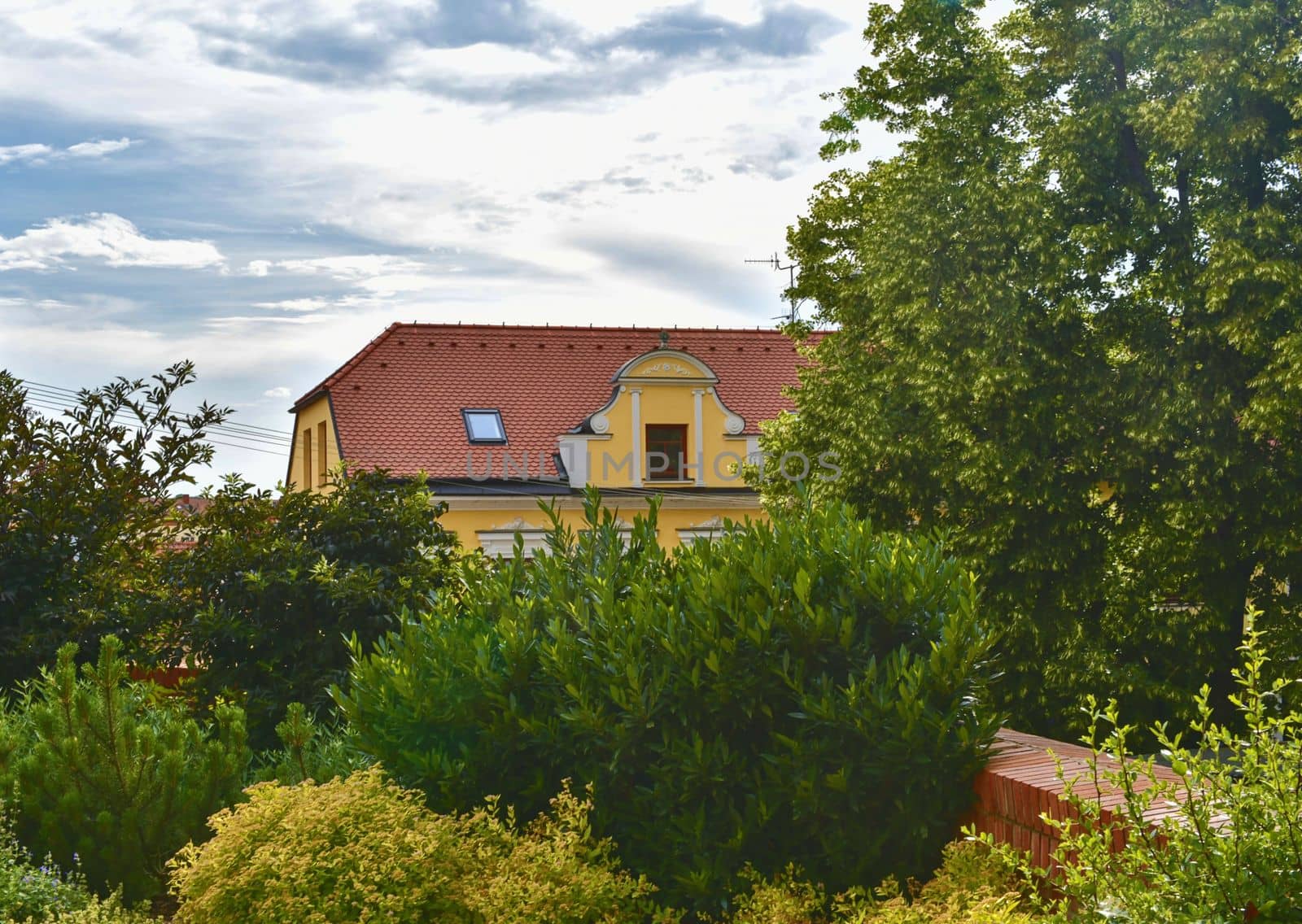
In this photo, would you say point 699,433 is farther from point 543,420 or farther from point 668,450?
point 543,420

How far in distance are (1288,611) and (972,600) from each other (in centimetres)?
1273

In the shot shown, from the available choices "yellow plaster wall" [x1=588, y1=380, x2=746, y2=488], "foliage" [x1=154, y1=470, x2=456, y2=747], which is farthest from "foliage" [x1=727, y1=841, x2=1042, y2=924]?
"yellow plaster wall" [x1=588, y1=380, x2=746, y2=488]

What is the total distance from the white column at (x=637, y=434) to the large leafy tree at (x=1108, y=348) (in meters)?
12.3

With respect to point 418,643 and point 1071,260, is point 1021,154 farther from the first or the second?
point 418,643

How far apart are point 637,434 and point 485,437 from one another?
12.4ft

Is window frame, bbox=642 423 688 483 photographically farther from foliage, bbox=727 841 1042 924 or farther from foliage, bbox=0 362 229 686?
foliage, bbox=727 841 1042 924

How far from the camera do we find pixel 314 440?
110 ft

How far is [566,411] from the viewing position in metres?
31.8

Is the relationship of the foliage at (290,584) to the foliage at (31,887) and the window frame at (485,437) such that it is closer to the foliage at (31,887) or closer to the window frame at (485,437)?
the foliage at (31,887)

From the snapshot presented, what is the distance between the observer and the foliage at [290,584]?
994 centimetres

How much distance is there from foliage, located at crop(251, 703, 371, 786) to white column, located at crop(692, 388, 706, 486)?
23281mm

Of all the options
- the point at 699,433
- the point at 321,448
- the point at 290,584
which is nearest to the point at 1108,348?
the point at 290,584

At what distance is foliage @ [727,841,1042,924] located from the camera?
5.39m

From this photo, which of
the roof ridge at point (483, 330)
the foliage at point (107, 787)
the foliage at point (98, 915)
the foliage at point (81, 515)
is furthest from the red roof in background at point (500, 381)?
the foliage at point (98, 915)
